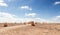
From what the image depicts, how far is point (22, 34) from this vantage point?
614 inches

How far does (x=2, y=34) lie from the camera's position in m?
15.3

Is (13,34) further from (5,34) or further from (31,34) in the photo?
(31,34)

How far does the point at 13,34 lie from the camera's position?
1534 cm

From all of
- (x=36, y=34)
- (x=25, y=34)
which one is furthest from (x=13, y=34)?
(x=36, y=34)

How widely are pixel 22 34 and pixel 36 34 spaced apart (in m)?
2.01

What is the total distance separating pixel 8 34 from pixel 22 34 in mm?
1903

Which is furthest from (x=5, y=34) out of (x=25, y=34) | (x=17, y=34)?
(x=25, y=34)

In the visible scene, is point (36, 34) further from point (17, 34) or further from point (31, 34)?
point (17, 34)

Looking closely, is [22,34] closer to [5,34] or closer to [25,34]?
[25,34]

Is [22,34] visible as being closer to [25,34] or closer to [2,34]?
[25,34]

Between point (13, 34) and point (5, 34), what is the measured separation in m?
1.07

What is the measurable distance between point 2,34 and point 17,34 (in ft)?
6.65

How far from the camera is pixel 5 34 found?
15203 millimetres

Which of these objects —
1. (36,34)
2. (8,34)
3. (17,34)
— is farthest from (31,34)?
(8,34)
